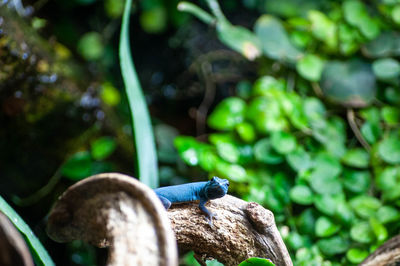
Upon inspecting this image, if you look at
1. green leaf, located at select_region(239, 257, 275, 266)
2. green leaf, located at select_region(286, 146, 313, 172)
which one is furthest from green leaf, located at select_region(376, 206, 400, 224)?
green leaf, located at select_region(239, 257, 275, 266)

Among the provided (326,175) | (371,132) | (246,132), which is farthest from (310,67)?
(326,175)

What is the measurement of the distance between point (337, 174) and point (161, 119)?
1.61 metres

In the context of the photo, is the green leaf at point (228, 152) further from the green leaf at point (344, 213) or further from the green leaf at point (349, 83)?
the green leaf at point (349, 83)

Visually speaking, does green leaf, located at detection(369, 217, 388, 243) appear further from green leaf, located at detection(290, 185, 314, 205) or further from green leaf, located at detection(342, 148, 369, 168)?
green leaf, located at detection(342, 148, 369, 168)

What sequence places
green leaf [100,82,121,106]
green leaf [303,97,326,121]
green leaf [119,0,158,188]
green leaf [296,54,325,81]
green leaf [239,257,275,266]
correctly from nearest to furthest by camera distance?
green leaf [239,257,275,266] < green leaf [119,0,158,188] < green leaf [303,97,326,121] < green leaf [296,54,325,81] < green leaf [100,82,121,106]

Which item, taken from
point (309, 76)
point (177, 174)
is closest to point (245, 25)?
point (309, 76)

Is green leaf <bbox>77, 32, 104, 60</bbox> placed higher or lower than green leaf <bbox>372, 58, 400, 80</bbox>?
higher

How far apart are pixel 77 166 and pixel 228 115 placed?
106cm

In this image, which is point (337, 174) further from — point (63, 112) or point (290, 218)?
point (63, 112)

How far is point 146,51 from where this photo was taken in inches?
126

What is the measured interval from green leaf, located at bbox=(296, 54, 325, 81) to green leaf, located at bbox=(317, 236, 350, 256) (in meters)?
1.11

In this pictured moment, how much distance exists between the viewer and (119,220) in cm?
92

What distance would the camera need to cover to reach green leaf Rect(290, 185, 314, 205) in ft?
6.34

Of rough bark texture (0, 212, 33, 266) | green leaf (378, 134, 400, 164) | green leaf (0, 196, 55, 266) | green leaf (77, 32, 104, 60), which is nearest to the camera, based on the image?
rough bark texture (0, 212, 33, 266)
